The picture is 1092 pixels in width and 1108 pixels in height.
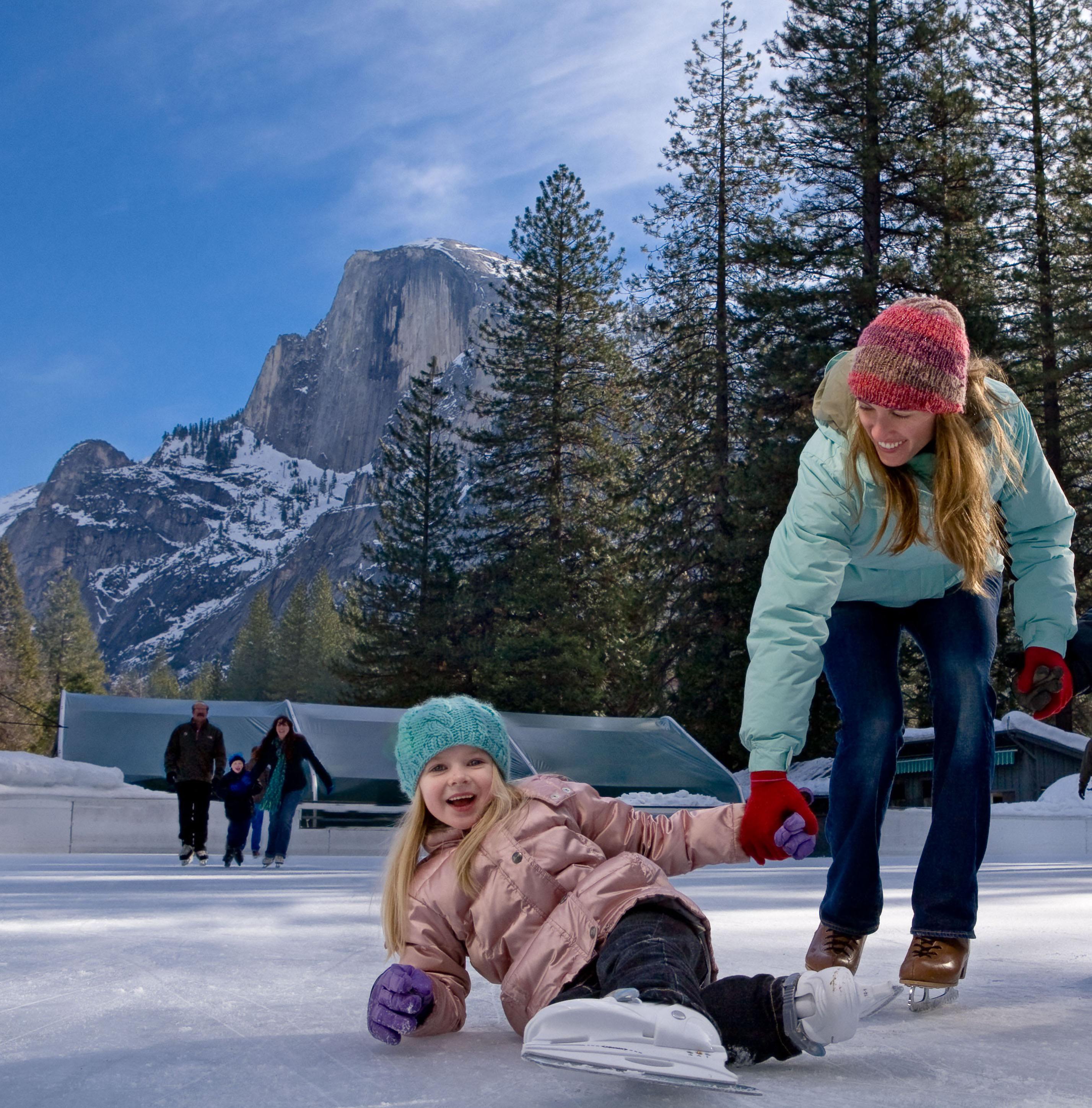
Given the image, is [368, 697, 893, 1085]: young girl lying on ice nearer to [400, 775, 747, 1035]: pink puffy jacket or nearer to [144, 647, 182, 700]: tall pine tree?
[400, 775, 747, 1035]: pink puffy jacket

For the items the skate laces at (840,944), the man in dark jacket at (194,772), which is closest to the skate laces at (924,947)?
the skate laces at (840,944)

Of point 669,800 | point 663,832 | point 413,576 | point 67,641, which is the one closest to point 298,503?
point 67,641

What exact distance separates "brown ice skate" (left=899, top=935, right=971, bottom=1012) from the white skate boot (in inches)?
19.9

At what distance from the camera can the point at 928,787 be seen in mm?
15648

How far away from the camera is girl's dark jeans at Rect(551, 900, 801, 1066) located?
1316mm

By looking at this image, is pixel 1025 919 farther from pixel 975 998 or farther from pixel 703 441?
pixel 703 441

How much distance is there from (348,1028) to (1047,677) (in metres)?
1.33

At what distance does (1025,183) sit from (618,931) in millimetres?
23421

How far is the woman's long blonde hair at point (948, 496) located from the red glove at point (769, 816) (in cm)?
51

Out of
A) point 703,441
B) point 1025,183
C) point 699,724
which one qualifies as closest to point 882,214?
point 1025,183

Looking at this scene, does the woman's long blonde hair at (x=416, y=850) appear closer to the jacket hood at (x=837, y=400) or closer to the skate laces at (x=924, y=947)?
the skate laces at (x=924, y=947)

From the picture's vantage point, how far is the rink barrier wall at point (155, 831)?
1024 cm

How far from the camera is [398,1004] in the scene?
1.50 metres

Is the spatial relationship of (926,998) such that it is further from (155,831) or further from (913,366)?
(155,831)
